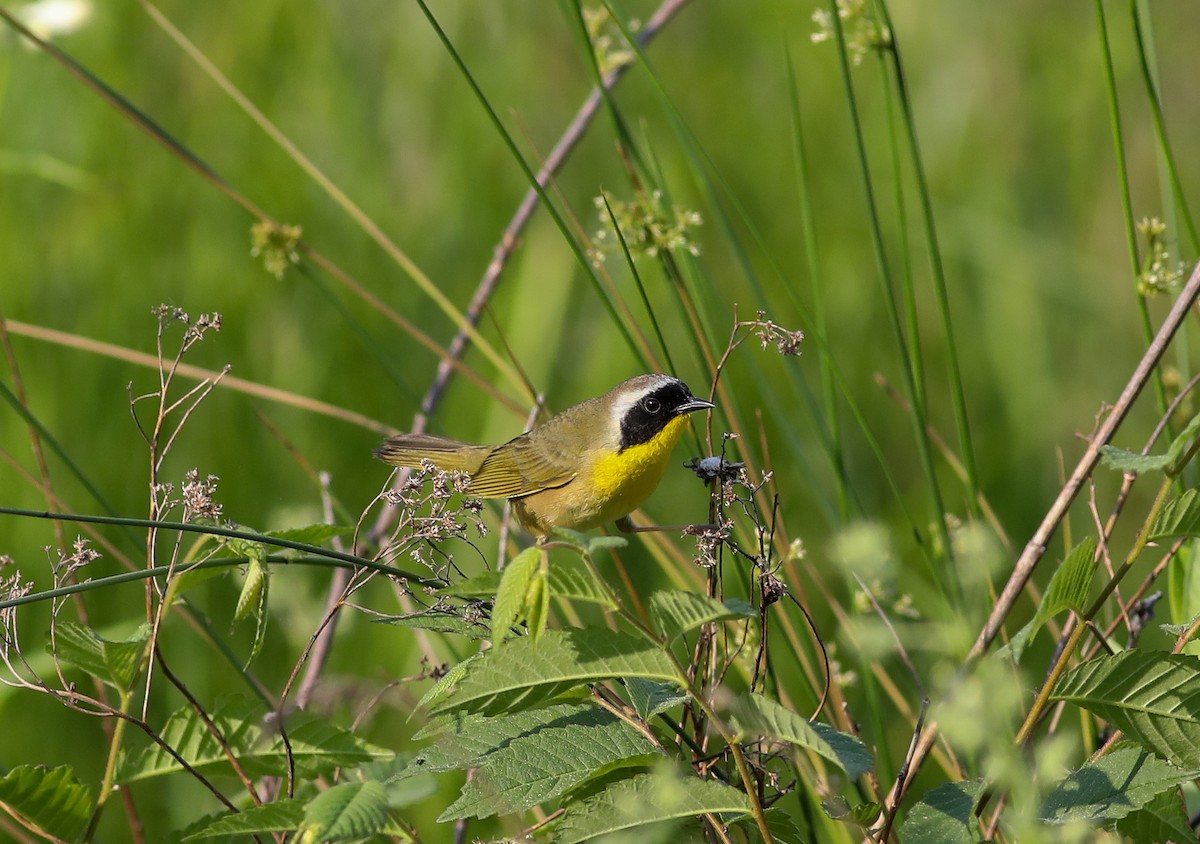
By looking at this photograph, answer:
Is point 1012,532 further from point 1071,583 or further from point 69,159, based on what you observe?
point 69,159

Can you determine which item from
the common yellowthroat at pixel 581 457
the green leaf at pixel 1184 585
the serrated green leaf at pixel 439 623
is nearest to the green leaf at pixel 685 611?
the serrated green leaf at pixel 439 623

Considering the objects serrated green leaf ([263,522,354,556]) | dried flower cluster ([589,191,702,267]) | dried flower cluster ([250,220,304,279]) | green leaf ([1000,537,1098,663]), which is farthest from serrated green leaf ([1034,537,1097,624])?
dried flower cluster ([250,220,304,279])

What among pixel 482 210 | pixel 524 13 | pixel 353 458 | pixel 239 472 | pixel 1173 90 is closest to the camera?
pixel 239 472

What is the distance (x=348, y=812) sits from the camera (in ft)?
3.63

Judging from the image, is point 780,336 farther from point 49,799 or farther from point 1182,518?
point 49,799

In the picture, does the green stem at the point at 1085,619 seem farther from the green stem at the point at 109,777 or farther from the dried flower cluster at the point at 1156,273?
the green stem at the point at 109,777

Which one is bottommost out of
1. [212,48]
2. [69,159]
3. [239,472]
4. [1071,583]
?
[239,472]

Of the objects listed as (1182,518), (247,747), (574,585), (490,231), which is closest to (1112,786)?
(1182,518)

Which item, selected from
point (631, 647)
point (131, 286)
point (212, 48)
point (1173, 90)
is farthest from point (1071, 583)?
point (1173, 90)

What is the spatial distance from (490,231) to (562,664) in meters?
3.60

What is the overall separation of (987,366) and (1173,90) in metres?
2.53

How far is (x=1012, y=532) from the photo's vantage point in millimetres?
4285

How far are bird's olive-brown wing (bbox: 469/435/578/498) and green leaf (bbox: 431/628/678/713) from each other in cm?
212

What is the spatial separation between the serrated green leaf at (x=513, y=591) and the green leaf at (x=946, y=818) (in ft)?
1.53
